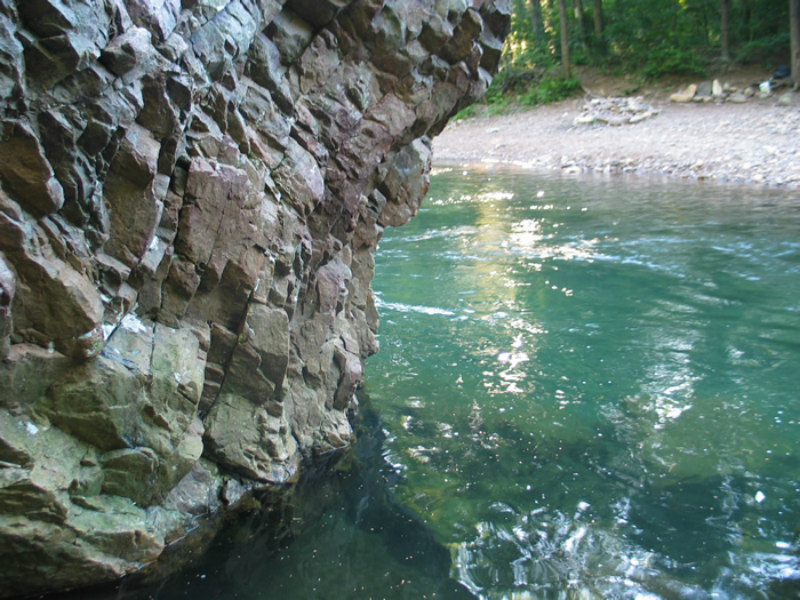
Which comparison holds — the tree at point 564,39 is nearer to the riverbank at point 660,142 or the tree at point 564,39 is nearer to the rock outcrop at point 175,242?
the riverbank at point 660,142

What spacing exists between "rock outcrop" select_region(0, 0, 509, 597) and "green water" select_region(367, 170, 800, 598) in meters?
1.52

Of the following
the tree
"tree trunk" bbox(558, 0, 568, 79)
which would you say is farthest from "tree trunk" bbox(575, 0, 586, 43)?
the tree

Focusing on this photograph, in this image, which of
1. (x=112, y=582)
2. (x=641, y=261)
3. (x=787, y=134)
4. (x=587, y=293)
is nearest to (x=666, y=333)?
(x=587, y=293)

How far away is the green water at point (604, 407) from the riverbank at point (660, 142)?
257 inches

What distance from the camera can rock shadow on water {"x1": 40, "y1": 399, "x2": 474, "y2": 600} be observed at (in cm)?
454

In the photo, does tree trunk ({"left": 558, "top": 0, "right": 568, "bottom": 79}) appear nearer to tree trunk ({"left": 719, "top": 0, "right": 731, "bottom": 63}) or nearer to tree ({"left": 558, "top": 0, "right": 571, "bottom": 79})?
tree ({"left": 558, "top": 0, "right": 571, "bottom": 79})

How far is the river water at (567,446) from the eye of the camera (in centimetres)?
478

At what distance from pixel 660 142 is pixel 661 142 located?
0.04m

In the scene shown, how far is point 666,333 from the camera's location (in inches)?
381

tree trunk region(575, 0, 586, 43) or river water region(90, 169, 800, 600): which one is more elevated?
tree trunk region(575, 0, 586, 43)

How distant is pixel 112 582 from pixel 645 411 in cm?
529

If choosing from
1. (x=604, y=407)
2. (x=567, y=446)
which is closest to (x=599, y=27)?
(x=604, y=407)

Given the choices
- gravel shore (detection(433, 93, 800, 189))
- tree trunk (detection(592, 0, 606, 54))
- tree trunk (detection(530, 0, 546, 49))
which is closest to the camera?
gravel shore (detection(433, 93, 800, 189))

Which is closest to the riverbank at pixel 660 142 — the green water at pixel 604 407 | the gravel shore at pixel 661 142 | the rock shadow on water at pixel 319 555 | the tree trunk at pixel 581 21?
the gravel shore at pixel 661 142
